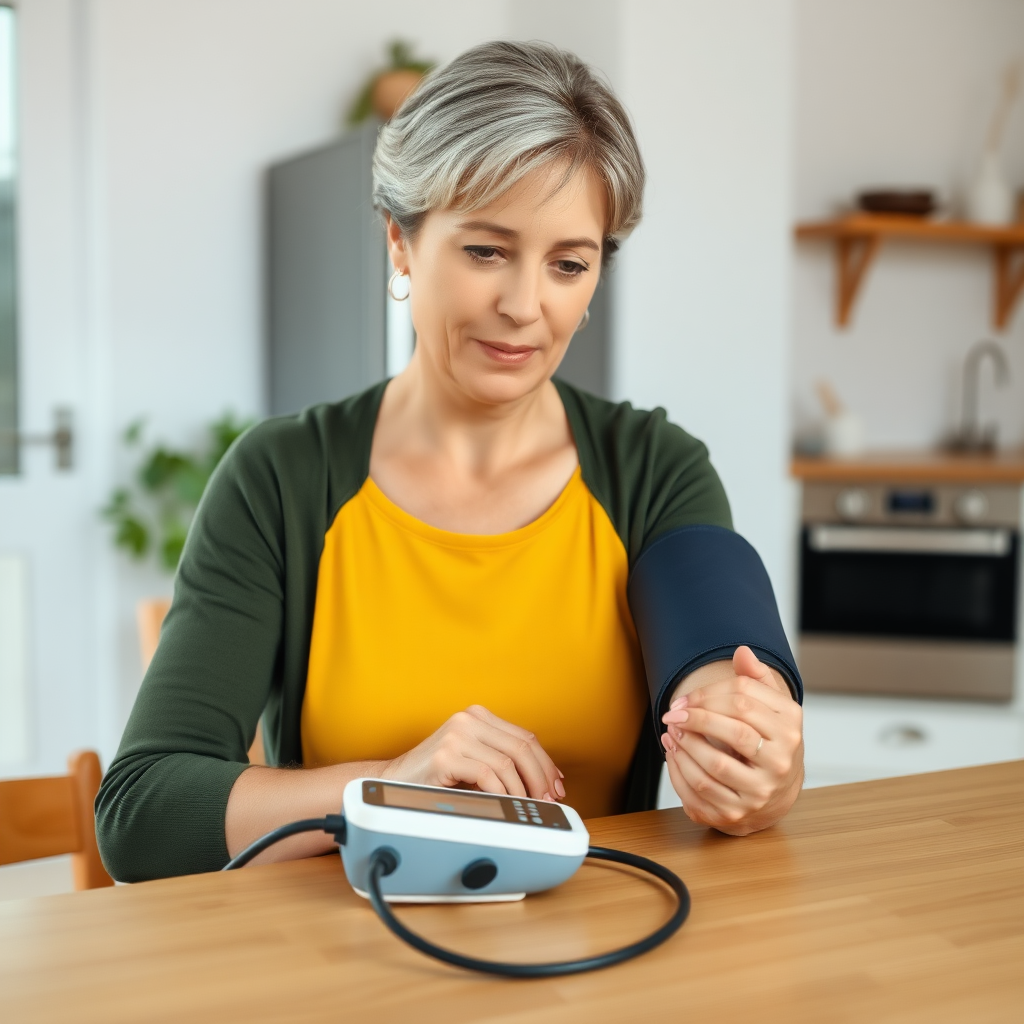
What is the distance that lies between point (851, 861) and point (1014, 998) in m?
0.20

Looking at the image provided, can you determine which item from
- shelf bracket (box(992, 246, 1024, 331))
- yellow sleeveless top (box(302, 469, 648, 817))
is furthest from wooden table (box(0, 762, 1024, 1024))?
shelf bracket (box(992, 246, 1024, 331))

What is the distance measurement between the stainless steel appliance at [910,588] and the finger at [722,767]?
2.22 m

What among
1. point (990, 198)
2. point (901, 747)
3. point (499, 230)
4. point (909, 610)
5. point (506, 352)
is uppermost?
point (990, 198)

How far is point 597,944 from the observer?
2.27 ft

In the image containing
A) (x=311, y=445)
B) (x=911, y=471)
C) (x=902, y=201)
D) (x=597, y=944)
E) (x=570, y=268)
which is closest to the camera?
(x=597, y=944)

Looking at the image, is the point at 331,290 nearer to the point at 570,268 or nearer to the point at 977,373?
the point at 570,268

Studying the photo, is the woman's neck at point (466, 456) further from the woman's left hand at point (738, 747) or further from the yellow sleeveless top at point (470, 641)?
the woman's left hand at point (738, 747)

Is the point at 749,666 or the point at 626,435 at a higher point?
the point at 626,435

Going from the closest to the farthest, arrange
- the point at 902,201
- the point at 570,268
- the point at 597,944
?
the point at 597,944, the point at 570,268, the point at 902,201

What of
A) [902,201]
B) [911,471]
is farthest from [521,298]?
[902,201]

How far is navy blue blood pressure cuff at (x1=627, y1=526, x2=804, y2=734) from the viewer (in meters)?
0.96

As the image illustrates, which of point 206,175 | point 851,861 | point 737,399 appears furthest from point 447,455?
point 206,175

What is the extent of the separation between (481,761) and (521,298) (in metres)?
0.43

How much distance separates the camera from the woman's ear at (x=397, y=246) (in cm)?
118
